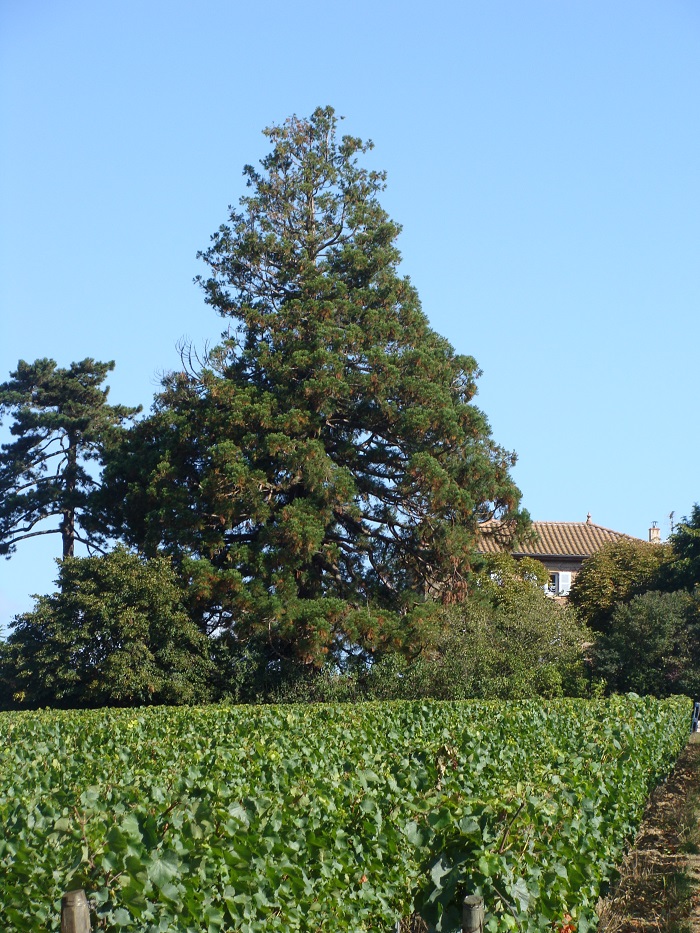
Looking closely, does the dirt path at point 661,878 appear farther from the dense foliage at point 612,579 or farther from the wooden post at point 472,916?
the dense foliage at point 612,579

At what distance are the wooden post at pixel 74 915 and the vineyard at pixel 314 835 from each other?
0.48 m

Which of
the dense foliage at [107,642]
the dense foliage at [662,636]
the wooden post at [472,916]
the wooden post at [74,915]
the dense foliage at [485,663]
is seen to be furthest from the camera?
the dense foliage at [662,636]

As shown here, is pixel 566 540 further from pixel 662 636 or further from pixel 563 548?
pixel 662 636

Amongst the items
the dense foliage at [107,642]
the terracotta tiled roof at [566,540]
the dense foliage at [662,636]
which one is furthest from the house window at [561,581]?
the dense foliage at [107,642]

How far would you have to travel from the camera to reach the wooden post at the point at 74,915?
13.9 feet

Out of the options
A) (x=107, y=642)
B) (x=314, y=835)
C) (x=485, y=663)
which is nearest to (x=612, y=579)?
(x=485, y=663)

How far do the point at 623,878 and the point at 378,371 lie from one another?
24.8 meters

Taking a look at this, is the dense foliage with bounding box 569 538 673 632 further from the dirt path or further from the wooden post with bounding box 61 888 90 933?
the wooden post with bounding box 61 888 90 933

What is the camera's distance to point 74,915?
4.25 metres

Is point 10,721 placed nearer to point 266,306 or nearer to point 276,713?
point 276,713

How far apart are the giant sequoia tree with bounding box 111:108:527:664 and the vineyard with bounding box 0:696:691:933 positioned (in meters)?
18.8

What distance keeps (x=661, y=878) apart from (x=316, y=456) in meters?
21.6

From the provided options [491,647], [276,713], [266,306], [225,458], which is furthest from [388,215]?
[276,713]

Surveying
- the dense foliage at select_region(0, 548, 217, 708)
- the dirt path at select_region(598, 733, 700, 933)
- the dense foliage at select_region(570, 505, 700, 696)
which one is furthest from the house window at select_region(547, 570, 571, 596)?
the dirt path at select_region(598, 733, 700, 933)
